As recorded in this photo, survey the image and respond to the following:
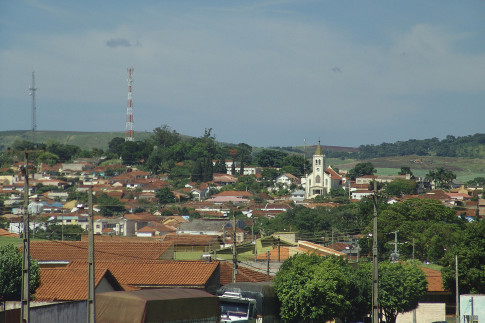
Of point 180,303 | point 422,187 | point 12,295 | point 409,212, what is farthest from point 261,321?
point 422,187

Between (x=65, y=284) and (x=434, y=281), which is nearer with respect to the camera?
(x=65, y=284)

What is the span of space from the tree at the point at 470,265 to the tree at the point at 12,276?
72.3ft

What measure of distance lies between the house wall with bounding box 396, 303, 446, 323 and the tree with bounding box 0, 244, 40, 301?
21.3 m

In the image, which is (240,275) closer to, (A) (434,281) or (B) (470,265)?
(B) (470,265)

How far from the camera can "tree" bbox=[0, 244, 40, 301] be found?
2998cm

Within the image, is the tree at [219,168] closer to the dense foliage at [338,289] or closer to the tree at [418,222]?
the tree at [418,222]

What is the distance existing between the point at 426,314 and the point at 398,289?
5.83 meters

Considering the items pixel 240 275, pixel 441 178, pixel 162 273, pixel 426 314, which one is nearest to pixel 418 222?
pixel 426 314

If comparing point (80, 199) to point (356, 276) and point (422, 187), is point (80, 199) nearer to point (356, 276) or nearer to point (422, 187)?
point (422, 187)

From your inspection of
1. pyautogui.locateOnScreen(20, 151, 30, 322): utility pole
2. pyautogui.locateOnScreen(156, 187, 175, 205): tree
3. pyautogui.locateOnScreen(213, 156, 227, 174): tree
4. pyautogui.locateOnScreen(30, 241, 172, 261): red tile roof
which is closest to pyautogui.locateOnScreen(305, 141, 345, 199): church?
pyautogui.locateOnScreen(213, 156, 227, 174): tree

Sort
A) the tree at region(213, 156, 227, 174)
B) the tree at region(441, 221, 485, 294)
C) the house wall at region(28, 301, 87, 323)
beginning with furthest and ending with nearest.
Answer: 1. the tree at region(213, 156, 227, 174)
2. the tree at region(441, 221, 485, 294)
3. the house wall at region(28, 301, 87, 323)

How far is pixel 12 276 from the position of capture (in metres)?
30.4

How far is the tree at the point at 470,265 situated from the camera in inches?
1656

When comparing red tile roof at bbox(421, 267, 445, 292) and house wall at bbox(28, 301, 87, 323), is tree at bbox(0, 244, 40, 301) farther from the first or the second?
red tile roof at bbox(421, 267, 445, 292)
